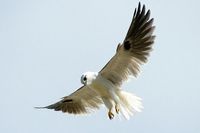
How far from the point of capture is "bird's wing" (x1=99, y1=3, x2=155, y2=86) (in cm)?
2303

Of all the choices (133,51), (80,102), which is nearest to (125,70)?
(133,51)

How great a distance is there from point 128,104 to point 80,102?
1.91 meters

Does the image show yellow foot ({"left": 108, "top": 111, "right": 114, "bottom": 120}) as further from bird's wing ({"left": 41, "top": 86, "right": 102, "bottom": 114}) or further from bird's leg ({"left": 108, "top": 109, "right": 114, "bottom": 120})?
bird's wing ({"left": 41, "top": 86, "right": 102, "bottom": 114})

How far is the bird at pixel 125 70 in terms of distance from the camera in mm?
23078

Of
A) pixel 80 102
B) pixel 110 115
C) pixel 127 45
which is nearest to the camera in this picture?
pixel 110 115

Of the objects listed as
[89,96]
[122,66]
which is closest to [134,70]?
[122,66]

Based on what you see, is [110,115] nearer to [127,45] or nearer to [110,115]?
[110,115]

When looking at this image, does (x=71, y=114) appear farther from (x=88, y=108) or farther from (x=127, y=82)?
(x=127, y=82)

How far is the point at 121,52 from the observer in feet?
76.0

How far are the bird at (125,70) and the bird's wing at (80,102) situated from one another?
3.32 ft

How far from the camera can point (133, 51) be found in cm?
2327

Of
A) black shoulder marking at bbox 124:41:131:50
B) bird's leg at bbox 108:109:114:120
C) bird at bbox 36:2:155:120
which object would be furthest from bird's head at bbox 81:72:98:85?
black shoulder marking at bbox 124:41:131:50

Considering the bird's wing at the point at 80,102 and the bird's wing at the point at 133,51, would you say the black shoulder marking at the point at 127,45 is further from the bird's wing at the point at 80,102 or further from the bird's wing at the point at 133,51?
the bird's wing at the point at 80,102

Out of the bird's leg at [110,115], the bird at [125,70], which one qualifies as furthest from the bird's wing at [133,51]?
Result: the bird's leg at [110,115]
